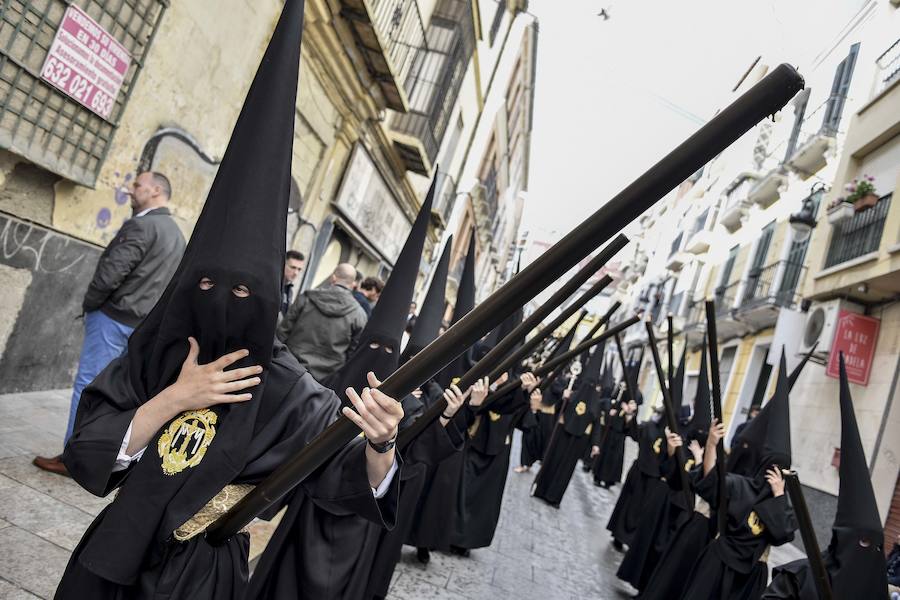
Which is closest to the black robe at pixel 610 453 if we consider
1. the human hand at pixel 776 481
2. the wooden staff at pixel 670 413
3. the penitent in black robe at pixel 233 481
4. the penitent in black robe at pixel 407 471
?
the wooden staff at pixel 670 413

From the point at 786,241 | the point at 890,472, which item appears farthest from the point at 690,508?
the point at 786,241

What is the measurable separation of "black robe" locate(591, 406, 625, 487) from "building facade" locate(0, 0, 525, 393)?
6.21m

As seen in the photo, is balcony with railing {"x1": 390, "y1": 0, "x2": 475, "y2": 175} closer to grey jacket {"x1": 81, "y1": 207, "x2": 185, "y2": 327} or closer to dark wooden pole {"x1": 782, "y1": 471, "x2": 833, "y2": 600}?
grey jacket {"x1": 81, "y1": 207, "x2": 185, "y2": 327}

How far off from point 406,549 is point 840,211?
12332 mm

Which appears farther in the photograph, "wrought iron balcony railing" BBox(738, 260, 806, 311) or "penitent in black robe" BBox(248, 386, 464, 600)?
"wrought iron balcony railing" BBox(738, 260, 806, 311)

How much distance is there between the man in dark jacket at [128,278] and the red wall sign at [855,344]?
1194 centimetres

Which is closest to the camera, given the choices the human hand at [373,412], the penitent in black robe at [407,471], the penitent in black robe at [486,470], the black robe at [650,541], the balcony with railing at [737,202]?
the human hand at [373,412]

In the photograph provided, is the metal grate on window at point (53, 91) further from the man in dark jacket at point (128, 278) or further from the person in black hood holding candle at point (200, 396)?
the person in black hood holding candle at point (200, 396)

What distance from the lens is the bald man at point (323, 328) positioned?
6207 mm

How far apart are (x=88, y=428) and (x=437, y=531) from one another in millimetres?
4175

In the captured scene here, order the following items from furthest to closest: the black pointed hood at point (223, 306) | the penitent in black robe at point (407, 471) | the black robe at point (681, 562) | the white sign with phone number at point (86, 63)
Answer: the black robe at point (681, 562)
the white sign with phone number at point (86, 63)
the penitent in black robe at point (407, 471)
the black pointed hood at point (223, 306)

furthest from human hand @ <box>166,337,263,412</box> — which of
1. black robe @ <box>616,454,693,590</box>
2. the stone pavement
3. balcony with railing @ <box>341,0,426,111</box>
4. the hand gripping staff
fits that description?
balcony with railing @ <box>341,0,426,111</box>

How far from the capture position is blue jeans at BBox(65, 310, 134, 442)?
4.62 metres

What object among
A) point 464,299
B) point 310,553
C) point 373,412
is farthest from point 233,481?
point 464,299
